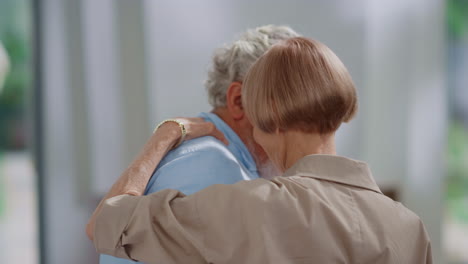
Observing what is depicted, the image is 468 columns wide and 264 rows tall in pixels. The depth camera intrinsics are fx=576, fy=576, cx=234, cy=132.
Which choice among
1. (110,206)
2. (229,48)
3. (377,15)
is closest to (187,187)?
(110,206)

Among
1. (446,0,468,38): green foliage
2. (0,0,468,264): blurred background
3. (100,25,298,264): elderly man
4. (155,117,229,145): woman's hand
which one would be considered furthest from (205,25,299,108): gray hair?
(446,0,468,38): green foliage

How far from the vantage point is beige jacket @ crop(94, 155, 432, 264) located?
3.02ft

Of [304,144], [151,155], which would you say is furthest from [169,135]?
[304,144]

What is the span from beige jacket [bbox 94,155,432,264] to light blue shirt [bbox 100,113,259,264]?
0.67 feet

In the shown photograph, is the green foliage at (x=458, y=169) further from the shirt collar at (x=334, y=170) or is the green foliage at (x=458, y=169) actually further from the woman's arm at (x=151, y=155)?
the shirt collar at (x=334, y=170)

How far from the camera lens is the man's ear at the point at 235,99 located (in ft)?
4.62

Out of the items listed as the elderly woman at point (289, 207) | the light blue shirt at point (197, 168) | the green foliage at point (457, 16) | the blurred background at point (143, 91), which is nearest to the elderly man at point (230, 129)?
the light blue shirt at point (197, 168)

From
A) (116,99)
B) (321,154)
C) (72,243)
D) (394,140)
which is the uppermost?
(321,154)

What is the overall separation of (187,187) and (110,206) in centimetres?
23

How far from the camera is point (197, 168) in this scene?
3.98 feet

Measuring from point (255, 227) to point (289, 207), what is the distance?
0.06 m

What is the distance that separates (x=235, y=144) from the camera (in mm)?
1404

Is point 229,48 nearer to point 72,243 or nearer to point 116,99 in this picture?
point 116,99

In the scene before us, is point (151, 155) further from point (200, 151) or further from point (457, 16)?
point (457, 16)
